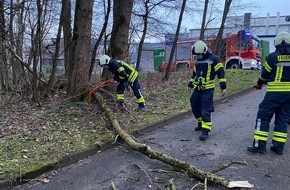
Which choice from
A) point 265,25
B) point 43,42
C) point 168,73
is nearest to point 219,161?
point 43,42

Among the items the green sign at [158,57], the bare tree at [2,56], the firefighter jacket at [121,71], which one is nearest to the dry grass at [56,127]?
the firefighter jacket at [121,71]

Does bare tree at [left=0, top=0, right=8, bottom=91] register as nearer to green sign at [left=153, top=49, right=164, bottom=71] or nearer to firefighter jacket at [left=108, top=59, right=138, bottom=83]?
firefighter jacket at [left=108, top=59, right=138, bottom=83]

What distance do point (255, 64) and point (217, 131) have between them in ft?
45.9

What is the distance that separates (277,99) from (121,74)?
3.55m

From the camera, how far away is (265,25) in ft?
131

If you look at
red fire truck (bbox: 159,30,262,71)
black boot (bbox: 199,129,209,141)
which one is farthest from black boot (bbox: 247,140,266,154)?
red fire truck (bbox: 159,30,262,71)

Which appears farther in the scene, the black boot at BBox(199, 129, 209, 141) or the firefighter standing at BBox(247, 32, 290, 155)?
the black boot at BBox(199, 129, 209, 141)

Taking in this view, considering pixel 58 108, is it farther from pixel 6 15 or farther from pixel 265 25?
pixel 265 25

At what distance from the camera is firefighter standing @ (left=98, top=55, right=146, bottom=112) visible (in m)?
7.00

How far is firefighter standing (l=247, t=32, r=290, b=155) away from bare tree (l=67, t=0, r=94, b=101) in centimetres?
433

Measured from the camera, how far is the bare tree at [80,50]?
7.46 m

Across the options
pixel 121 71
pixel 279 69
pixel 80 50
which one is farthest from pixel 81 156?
pixel 80 50

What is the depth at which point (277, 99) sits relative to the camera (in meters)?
4.75

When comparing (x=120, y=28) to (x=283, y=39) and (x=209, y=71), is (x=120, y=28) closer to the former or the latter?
(x=209, y=71)
